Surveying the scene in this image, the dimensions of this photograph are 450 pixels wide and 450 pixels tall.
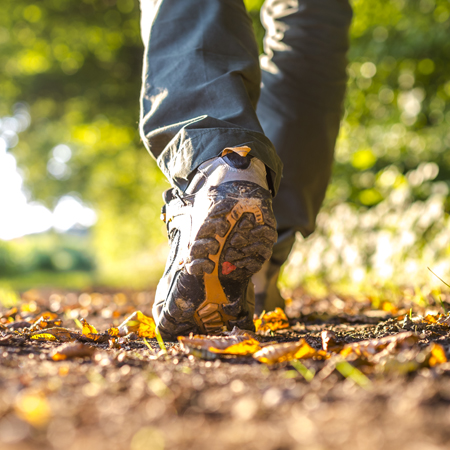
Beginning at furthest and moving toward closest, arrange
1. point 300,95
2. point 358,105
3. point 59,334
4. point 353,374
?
point 358,105 < point 300,95 < point 59,334 < point 353,374

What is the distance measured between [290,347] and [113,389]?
38 cm

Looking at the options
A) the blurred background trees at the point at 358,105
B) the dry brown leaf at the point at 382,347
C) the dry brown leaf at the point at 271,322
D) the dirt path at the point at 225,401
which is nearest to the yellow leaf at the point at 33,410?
the dirt path at the point at 225,401

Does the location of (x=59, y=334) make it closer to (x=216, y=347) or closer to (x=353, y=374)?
(x=216, y=347)

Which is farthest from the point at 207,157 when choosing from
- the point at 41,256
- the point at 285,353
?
the point at 41,256

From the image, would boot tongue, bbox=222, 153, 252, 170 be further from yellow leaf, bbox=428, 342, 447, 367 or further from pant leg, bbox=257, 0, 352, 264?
pant leg, bbox=257, 0, 352, 264

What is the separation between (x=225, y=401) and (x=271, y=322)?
1.06 m

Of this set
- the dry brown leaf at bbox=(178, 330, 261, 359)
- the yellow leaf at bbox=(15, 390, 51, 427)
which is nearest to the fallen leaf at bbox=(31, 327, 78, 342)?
the dry brown leaf at bbox=(178, 330, 261, 359)

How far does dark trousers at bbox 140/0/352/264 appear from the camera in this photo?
1.32 m

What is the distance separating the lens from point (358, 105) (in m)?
5.92

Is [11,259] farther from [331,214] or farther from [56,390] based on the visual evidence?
[56,390]

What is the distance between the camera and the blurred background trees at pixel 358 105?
4.22 meters

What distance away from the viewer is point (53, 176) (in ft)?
54.7

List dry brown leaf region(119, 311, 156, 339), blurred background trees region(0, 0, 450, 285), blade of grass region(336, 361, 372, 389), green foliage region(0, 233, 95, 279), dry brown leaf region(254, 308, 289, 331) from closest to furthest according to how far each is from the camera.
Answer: blade of grass region(336, 361, 372, 389) → dry brown leaf region(119, 311, 156, 339) → dry brown leaf region(254, 308, 289, 331) → blurred background trees region(0, 0, 450, 285) → green foliage region(0, 233, 95, 279)

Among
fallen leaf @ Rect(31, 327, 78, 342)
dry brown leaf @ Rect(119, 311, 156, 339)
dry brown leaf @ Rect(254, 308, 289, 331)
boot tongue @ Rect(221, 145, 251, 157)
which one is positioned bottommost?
dry brown leaf @ Rect(254, 308, 289, 331)
